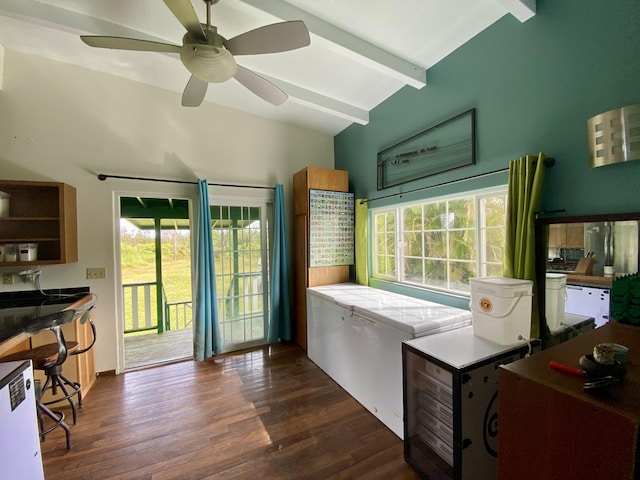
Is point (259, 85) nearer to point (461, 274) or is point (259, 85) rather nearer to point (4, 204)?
point (461, 274)

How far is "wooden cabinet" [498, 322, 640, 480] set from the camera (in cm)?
69

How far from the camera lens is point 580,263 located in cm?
153

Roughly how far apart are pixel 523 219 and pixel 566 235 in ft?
0.77

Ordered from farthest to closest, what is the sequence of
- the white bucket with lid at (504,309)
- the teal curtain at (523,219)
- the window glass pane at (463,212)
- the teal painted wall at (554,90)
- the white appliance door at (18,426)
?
the window glass pane at (463,212) < the teal curtain at (523,219) < the white bucket with lid at (504,309) < the teal painted wall at (554,90) < the white appliance door at (18,426)

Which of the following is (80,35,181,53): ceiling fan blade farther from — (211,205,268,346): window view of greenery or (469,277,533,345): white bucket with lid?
(469,277,533,345): white bucket with lid

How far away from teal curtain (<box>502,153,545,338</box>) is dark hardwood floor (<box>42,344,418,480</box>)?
1.37 meters

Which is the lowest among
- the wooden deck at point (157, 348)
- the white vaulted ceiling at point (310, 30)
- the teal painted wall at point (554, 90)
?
the wooden deck at point (157, 348)

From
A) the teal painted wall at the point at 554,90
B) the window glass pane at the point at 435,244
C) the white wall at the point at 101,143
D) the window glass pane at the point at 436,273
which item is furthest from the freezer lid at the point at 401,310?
the white wall at the point at 101,143

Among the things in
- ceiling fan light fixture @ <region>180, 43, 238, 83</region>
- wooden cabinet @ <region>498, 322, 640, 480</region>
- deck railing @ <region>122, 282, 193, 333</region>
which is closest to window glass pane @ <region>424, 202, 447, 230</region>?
wooden cabinet @ <region>498, 322, 640, 480</region>

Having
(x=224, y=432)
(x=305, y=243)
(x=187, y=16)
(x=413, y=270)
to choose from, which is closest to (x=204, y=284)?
(x=305, y=243)

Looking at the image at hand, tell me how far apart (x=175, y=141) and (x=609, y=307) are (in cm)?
382

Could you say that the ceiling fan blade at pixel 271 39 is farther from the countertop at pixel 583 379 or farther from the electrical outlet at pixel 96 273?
the electrical outlet at pixel 96 273

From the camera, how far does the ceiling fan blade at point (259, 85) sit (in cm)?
172

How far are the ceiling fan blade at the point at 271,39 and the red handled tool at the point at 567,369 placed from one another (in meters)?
1.80
